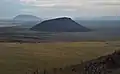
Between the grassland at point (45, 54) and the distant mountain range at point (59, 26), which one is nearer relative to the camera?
the grassland at point (45, 54)

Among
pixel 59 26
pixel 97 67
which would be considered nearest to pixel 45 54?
pixel 59 26

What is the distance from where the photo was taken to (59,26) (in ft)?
13.0

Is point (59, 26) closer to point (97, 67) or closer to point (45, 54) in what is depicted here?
point (45, 54)

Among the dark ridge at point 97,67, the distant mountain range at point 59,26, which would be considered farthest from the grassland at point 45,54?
the distant mountain range at point 59,26

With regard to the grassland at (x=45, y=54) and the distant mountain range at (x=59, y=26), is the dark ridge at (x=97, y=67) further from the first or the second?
the distant mountain range at (x=59, y=26)

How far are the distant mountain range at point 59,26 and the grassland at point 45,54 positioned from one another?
178mm

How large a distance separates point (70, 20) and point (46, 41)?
403mm

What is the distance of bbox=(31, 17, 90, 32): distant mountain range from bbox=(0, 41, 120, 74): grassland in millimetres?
178

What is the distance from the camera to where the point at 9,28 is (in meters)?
3.96

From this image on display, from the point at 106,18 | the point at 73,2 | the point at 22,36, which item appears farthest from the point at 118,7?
the point at 22,36

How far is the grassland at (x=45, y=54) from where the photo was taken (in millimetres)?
3793

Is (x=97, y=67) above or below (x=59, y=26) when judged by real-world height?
below

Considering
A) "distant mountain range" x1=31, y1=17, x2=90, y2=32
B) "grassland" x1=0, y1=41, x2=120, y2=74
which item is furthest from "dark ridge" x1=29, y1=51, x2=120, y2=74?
"distant mountain range" x1=31, y1=17, x2=90, y2=32

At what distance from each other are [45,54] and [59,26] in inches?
16.0
